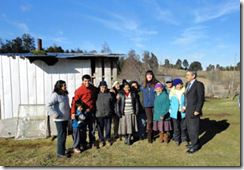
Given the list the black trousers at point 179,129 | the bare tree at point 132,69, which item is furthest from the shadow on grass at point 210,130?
the bare tree at point 132,69

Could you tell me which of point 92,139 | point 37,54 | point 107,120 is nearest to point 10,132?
point 37,54

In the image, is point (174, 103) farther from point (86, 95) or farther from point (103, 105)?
point (86, 95)

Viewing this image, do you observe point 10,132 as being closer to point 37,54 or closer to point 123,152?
point 37,54

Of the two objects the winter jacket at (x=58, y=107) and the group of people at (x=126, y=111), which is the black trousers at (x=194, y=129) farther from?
the winter jacket at (x=58, y=107)

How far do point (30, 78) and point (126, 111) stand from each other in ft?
10.9

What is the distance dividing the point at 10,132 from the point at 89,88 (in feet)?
11.2

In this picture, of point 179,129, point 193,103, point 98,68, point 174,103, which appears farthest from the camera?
point 98,68

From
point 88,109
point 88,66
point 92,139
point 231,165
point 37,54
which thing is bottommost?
point 92,139

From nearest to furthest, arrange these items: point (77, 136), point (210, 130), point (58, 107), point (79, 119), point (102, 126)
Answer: point (58, 107)
point (79, 119)
point (77, 136)
point (102, 126)
point (210, 130)

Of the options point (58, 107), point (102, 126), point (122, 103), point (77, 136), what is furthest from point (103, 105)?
point (58, 107)

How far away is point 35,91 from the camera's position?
481cm

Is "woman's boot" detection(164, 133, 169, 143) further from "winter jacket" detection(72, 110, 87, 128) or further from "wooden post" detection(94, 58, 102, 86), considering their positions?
"wooden post" detection(94, 58, 102, 86)

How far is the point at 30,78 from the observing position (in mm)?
4742

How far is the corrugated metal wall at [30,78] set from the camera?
4.69 meters
